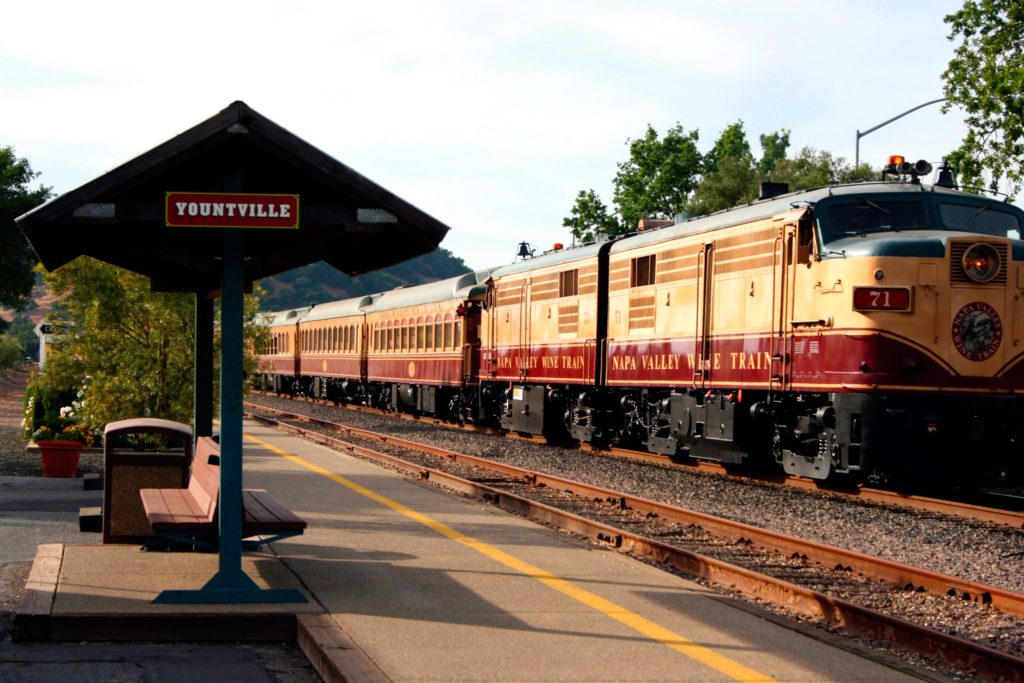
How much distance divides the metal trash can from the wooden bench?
23cm

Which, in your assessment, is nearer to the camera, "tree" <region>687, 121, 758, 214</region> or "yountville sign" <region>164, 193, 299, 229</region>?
"yountville sign" <region>164, 193, 299, 229</region>

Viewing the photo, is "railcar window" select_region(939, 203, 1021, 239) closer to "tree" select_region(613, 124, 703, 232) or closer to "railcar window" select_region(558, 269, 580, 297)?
"railcar window" select_region(558, 269, 580, 297)

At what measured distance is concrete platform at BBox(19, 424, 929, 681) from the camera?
6.80 meters

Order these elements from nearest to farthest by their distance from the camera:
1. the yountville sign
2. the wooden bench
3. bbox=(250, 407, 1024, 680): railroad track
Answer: bbox=(250, 407, 1024, 680): railroad track < the yountville sign < the wooden bench

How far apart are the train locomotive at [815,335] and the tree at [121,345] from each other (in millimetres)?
7041

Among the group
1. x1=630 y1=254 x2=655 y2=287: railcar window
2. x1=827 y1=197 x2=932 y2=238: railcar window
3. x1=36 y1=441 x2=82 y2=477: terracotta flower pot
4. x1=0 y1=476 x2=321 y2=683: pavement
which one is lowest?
x1=0 y1=476 x2=321 y2=683: pavement

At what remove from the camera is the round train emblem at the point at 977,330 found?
14453mm

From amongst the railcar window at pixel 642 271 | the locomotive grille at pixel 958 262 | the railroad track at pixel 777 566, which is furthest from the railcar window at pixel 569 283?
the locomotive grille at pixel 958 262

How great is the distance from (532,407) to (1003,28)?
47.1 feet

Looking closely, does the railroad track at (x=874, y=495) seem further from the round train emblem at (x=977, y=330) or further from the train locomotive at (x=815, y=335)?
the round train emblem at (x=977, y=330)

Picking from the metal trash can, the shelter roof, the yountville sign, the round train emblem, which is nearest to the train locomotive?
the round train emblem

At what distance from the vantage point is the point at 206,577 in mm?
9023

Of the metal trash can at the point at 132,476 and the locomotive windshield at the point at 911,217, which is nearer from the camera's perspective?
the metal trash can at the point at 132,476

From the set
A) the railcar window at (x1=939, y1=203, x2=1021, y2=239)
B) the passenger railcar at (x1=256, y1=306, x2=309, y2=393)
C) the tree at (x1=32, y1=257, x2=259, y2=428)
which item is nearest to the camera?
the railcar window at (x1=939, y1=203, x2=1021, y2=239)
